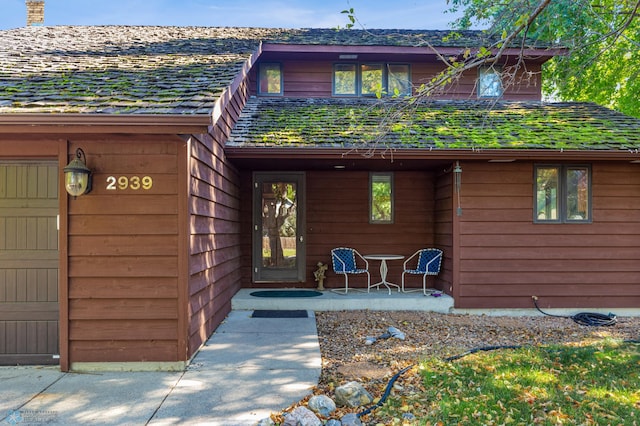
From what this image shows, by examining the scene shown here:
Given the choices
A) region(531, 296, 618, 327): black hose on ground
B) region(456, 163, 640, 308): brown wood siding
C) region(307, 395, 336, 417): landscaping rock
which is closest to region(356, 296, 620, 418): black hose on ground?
region(531, 296, 618, 327): black hose on ground

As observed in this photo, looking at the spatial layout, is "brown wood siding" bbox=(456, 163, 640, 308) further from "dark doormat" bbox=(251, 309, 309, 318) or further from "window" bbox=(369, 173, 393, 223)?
"dark doormat" bbox=(251, 309, 309, 318)

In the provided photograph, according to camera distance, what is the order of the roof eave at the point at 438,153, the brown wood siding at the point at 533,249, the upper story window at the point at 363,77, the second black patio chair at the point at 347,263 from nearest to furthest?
the roof eave at the point at 438,153, the brown wood siding at the point at 533,249, the second black patio chair at the point at 347,263, the upper story window at the point at 363,77

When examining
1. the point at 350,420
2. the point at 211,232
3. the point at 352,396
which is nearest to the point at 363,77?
the point at 211,232

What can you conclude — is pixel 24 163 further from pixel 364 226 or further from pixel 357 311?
pixel 364 226

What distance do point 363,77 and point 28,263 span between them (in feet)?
22.0

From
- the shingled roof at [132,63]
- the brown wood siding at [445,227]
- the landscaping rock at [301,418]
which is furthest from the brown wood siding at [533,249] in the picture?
the landscaping rock at [301,418]

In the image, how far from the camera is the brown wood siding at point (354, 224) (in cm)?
764

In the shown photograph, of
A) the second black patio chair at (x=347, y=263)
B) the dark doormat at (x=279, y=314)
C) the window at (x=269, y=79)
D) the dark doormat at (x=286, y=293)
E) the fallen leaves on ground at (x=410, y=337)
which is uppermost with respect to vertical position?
the window at (x=269, y=79)

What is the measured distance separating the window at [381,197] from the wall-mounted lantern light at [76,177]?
4.97m

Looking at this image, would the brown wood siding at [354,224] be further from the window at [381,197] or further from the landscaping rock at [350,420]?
the landscaping rock at [350,420]

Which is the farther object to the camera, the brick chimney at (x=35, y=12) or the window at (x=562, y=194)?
the brick chimney at (x=35, y=12)

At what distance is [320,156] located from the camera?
6078mm

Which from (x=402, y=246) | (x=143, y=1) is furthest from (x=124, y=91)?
(x=143, y=1)

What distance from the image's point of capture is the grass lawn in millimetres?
2965
